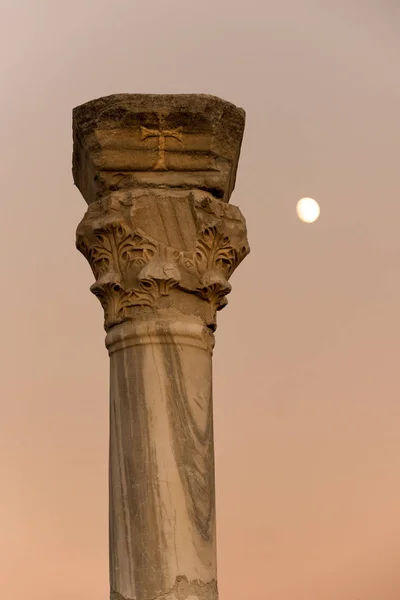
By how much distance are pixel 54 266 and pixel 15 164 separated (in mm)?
1195

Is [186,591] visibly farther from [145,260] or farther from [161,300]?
[145,260]

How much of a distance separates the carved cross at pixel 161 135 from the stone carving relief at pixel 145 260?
186 millimetres

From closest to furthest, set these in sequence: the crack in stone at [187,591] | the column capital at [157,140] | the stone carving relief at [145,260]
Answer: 1. the crack in stone at [187,591]
2. the stone carving relief at [145,260]
3. the column capital at [157,140]

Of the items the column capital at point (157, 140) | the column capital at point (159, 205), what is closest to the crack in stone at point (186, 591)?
the column capital at point (159, 205)

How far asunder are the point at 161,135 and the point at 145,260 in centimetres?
57

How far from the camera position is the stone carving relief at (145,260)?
5.79 metres

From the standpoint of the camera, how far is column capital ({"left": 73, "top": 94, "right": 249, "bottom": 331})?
5.83 meters

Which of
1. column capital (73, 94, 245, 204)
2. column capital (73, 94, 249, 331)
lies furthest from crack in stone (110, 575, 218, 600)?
column capital (73, 94, 245, 204)

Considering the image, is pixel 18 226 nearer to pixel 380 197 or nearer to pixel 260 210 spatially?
pixel 260 210

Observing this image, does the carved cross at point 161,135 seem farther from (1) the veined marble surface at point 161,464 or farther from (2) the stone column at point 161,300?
(1) the veined marble surface at point 161,464

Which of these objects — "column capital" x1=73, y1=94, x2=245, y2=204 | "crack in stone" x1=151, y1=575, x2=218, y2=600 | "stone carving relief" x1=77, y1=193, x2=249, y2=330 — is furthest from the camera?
"column capital" x1=73, y1=94, x2=245, y2=204

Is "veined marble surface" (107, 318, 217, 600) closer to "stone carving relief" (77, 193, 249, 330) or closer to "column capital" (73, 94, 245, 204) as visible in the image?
"stone carving relief" (77, 193, 249, 330)

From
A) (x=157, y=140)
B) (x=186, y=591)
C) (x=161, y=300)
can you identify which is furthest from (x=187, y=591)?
(x=157, y=140)

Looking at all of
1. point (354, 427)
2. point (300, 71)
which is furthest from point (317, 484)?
point (300, 71)
